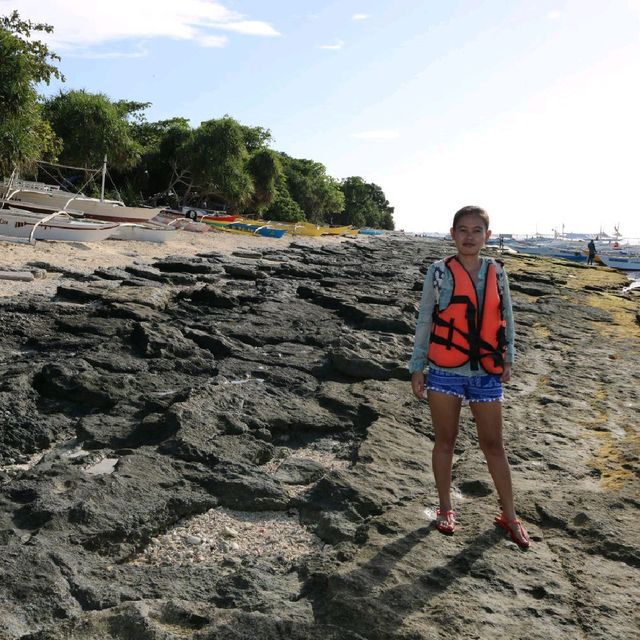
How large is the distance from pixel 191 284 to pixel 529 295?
29.9 ft

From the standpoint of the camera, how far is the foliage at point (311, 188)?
79.6m

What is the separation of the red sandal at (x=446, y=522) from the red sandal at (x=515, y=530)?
265 millimetres

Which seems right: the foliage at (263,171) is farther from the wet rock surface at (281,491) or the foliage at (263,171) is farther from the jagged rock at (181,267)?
the wet rock surface at (281,491)

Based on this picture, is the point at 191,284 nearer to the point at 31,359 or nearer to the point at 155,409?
the point at 31,359

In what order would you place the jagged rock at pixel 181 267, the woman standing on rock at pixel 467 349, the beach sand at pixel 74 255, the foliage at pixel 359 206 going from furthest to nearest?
1. the foliage at pixel 359 206
2. the jagged rock at pixel 181 267
3. the beach sand at pixel 74 255
4. the woman standing on rock at pixel 467 349

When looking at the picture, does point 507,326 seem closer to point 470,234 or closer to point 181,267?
point 470,234

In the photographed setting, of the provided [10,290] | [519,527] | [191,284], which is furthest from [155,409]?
[191,284]

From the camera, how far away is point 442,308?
4258 mm

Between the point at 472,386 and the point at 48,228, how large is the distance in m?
19.4

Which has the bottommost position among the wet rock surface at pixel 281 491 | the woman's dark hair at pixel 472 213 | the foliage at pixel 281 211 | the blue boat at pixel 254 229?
the wet rock surface at pixel 281 491

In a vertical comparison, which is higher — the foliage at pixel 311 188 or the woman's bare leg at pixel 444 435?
the foliage at pixel 311 188

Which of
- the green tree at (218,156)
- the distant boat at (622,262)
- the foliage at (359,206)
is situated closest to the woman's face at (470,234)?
the green tree at (218,156)

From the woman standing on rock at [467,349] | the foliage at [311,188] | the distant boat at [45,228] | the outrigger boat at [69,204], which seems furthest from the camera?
the foliage at [311,188]

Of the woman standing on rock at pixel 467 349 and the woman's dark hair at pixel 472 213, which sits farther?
the woman's dark hair at pixel 472 213
